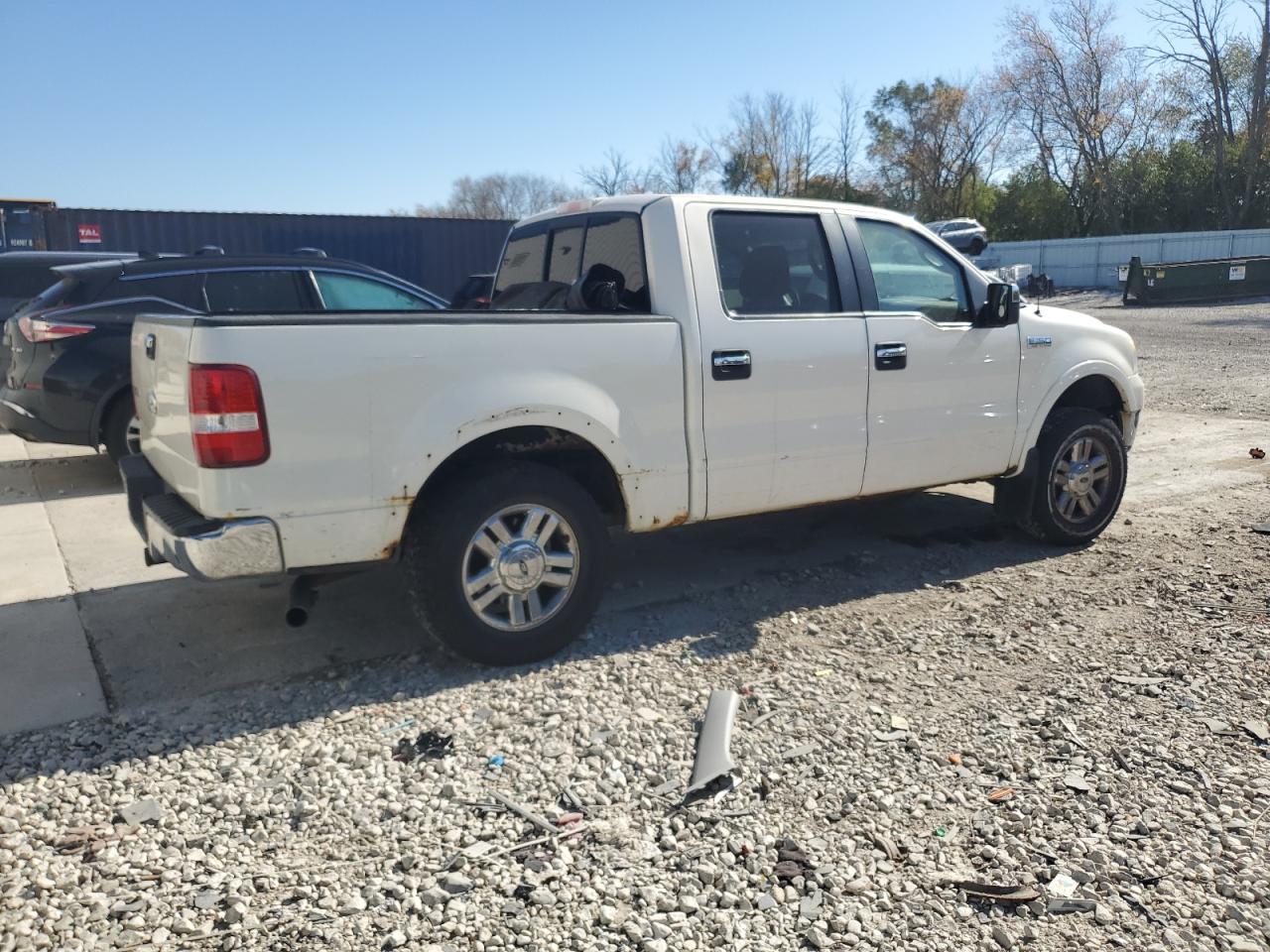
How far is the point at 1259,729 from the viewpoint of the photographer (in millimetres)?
3760

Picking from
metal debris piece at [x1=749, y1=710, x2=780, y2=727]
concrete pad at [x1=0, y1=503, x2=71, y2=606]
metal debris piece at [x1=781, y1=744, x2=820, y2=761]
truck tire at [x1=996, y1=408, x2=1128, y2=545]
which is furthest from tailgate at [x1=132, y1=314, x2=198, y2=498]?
truck tire at [x1=996, y1=408, x2=1128, y2=545]

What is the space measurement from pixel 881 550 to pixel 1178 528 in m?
2.03

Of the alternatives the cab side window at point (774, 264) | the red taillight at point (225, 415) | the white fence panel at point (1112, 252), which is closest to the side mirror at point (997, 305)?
the cab side window at point (774, 264)

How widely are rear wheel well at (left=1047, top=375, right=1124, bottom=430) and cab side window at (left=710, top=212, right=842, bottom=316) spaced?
2004 millimetres

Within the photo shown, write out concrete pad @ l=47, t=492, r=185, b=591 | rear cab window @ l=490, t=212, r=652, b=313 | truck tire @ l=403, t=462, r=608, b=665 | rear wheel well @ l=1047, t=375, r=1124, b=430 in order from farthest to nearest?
rear wheel well @ l=1047, t=375, r=1124, b=430
concrete pad @ l=47, t=492, r=185, b=591
rear cab window @ l=490, t=212, r=652, b=313
truck tire @ l=403, t=462, r=608, b=665

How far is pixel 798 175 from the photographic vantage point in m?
61.4

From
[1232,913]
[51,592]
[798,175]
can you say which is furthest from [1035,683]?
[798,175]

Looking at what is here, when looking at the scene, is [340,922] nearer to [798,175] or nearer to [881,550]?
[881,550]

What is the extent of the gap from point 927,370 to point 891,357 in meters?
0.28

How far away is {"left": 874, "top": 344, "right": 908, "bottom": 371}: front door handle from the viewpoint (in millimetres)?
5125

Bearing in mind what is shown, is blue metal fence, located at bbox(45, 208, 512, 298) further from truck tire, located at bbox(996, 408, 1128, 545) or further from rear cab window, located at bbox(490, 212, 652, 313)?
truck tire, located at bbox(996, 408, 1128, 545)

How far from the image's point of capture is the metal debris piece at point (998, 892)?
278 centimetres

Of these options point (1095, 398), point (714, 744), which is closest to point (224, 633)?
point (714, 744)

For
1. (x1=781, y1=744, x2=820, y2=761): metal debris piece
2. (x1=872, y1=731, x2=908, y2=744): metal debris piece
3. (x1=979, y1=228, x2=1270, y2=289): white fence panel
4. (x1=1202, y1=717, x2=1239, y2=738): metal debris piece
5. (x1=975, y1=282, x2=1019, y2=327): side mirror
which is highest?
(x1=979, y1=228, x2=1270, y2=289): white fence panel
